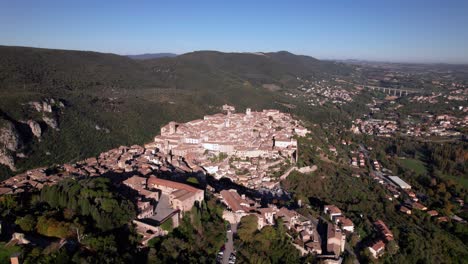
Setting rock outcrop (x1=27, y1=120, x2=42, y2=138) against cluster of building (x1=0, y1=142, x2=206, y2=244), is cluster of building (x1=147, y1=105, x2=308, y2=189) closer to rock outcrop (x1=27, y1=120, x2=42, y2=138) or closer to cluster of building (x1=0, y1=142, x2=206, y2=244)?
cluster of building (x1=0, y1=142, x2=206, y2=244)

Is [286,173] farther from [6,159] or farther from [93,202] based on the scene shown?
[6,159]

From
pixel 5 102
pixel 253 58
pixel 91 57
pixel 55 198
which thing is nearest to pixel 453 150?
pixel 55 198

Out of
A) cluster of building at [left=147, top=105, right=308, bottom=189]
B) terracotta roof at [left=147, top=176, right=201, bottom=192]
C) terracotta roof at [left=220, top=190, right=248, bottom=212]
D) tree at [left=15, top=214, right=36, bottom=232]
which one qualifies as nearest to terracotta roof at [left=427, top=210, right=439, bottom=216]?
cluster of building at [left=147, top=105, right=308, bottom=189]

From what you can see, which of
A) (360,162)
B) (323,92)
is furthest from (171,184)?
(323,92)

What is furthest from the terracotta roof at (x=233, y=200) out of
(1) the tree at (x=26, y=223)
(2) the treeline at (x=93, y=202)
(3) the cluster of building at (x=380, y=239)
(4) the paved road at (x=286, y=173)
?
(1) the tree at (x=26, y=223)

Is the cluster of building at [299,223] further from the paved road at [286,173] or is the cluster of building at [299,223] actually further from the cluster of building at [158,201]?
the paved road at [286,173]

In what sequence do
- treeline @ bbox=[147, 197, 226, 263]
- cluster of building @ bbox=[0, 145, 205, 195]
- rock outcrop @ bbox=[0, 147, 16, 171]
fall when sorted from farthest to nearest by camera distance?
rock outcrop @ bbox=[0, 147, 16, 171] < cluster of building @ bbox=[0, 145, 205, 195] < treeline @ bbox=[147, 197, 226, 263]
